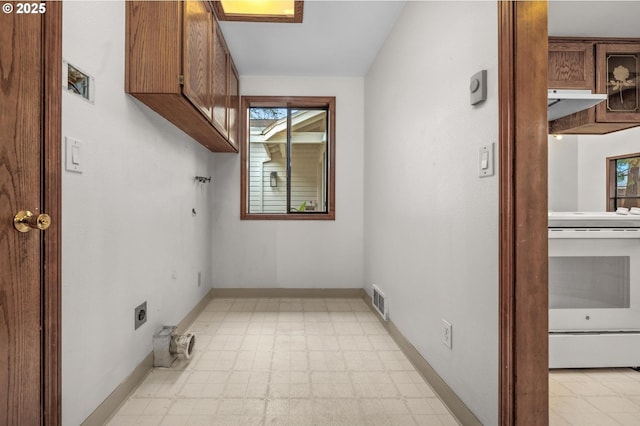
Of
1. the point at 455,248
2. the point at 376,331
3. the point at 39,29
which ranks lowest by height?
the point at 376,331

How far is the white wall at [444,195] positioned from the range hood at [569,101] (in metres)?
0.88

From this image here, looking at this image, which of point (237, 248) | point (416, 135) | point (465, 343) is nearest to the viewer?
point (465, 343)

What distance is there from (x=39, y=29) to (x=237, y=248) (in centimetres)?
284

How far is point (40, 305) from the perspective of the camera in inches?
43.8

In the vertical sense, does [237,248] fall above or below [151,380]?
above

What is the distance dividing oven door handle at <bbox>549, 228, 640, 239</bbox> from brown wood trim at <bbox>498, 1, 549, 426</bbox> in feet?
3.07

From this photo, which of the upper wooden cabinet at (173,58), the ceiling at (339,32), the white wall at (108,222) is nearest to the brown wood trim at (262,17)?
the ceiling at (339,32)

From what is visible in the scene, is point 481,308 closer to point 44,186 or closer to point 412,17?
point 44,186

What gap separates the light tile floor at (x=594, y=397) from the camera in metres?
1.54

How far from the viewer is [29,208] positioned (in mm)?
1061

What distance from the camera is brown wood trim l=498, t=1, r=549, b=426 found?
1.18m

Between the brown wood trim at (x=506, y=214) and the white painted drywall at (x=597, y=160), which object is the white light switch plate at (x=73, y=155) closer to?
the brown wood trim at (x=506, y=214)

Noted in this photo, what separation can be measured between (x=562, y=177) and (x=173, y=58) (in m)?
4.43

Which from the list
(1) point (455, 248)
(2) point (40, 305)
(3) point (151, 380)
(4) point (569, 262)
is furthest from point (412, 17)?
(3) point (151, 380)
